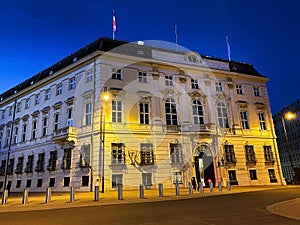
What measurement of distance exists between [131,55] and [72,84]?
7895 mm

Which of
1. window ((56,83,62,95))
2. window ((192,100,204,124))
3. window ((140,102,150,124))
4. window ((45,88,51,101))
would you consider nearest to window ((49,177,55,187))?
window ((56,83,62,95))

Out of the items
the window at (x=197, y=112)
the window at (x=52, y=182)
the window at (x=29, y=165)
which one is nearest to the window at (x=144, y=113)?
the window at (x=197, y=112)

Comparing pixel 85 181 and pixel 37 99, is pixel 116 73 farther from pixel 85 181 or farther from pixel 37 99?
pixel 37 99

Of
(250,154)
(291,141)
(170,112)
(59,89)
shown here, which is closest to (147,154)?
(170,112)

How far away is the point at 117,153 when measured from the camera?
81.6ft

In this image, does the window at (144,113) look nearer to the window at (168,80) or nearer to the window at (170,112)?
the window at (170,112)

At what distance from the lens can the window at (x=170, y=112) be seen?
94.2 feet

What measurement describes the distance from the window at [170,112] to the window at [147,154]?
12.6 ft

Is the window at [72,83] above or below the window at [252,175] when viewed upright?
above

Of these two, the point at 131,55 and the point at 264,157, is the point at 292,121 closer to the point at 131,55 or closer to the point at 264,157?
the point at 264,157

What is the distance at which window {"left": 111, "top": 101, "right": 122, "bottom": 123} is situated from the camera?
85.5 ft

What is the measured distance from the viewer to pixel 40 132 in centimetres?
3142

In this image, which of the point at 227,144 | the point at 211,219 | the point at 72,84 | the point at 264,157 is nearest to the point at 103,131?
the point at 72,84

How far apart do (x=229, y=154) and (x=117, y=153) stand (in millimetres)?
13993
